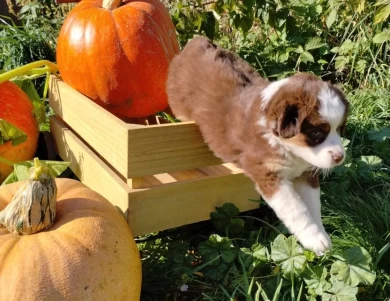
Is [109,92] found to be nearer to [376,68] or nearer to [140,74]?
[140,74]

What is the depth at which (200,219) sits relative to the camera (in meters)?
2.29

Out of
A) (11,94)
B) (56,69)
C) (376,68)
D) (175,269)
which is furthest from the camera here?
(376,68)

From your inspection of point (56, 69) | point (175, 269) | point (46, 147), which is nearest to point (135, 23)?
point (56, 69)

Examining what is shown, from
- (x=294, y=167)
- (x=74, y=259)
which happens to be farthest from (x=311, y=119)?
(x=74, y=259)

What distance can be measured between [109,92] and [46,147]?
75 cm

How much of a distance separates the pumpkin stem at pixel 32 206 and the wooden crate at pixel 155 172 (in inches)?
15.1

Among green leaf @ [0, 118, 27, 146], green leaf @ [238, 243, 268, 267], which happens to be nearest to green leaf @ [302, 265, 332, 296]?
green leaf @ [238, 243, 268, 267]

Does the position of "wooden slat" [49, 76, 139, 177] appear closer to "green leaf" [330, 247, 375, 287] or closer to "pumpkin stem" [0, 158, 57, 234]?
"pumpkin stem" [0, 158, 57, 234]

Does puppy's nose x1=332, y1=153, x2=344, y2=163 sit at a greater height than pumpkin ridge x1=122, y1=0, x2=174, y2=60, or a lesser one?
lesser

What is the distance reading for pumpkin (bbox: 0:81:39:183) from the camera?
271cm

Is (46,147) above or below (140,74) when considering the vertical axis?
below

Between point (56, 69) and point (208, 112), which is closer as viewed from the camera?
point (208, 112)

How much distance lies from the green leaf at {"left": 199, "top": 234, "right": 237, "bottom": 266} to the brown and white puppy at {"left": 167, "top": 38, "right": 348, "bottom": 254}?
1.03 feet

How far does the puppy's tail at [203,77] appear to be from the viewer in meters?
2.13
